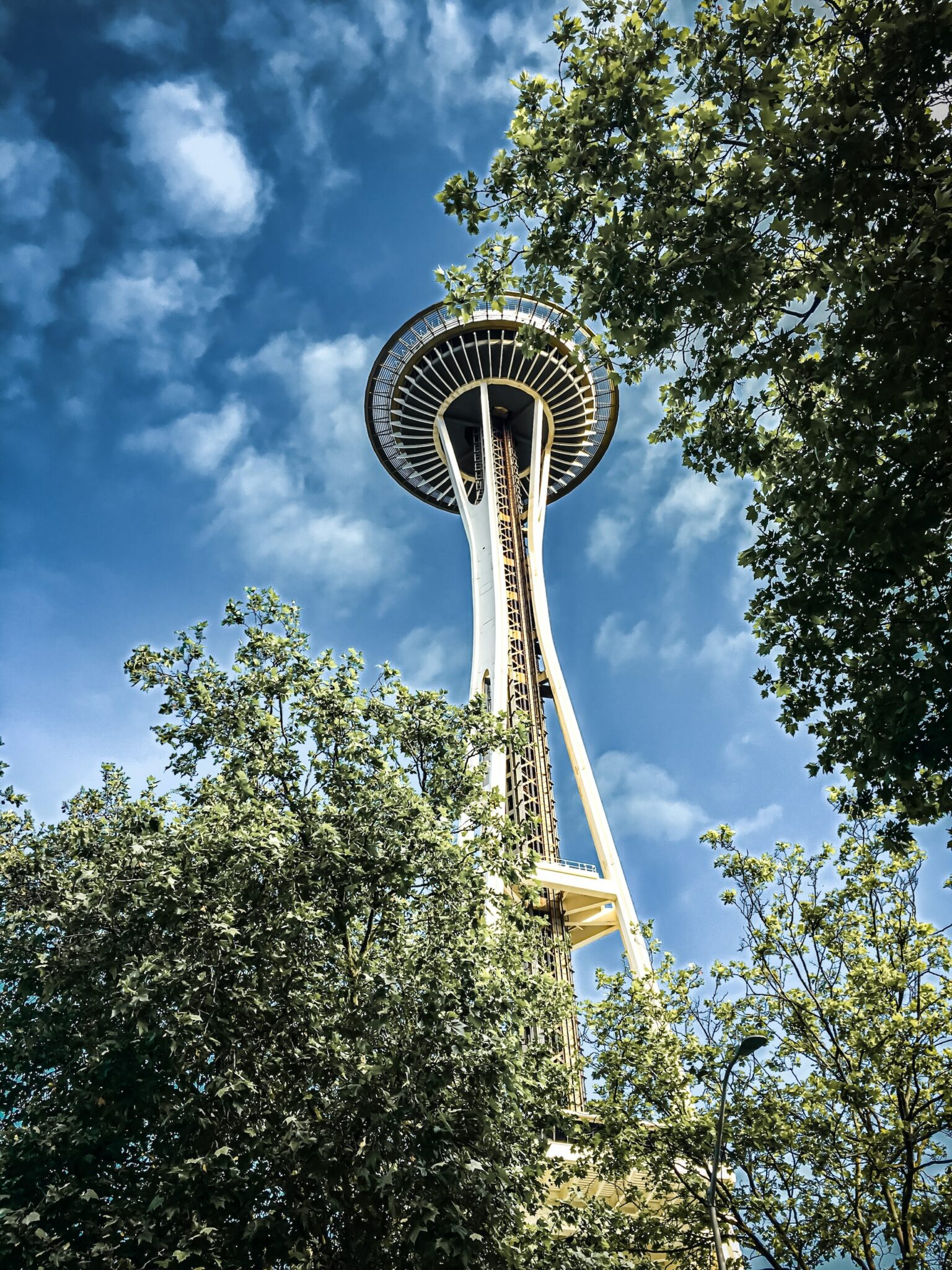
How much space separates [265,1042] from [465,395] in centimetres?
3597

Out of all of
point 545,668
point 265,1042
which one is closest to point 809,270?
point 265,1042

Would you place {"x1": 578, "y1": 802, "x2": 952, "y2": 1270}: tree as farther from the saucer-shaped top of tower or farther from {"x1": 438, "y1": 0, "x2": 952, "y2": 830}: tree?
the saucer-shaped top of tower

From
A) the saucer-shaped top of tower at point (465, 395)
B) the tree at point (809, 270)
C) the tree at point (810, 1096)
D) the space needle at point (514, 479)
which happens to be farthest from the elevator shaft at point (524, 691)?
the tree at point (809, 270)

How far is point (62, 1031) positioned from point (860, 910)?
10.5 m

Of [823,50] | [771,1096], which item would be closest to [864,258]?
[823,50]

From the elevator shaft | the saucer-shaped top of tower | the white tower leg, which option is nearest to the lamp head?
the white tower leg

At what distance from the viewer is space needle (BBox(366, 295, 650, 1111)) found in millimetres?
29484

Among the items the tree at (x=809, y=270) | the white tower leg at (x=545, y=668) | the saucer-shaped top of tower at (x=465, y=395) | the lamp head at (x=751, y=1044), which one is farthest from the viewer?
the saucer-shaped top of tower at (x=465, y=395)

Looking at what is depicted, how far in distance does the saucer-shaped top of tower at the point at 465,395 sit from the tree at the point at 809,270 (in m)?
30.0

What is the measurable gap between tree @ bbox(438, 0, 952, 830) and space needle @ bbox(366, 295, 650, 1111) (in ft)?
60.1

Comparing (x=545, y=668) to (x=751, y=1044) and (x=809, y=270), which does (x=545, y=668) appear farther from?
(x=809, y=270)

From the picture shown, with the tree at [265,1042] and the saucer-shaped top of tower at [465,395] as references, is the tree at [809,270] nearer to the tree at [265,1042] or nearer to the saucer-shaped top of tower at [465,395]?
the tree at [265,1042]

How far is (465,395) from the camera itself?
42000 millimetres

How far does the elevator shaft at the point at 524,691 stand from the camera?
29156 mm
